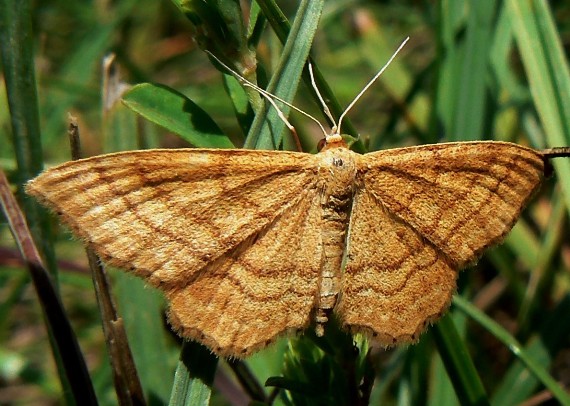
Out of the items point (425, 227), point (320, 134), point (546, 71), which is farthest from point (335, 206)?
point (320, 134)

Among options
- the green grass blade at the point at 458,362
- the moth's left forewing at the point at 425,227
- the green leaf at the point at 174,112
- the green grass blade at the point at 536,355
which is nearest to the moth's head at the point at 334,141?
the moth's left forewing at the point at 425,227

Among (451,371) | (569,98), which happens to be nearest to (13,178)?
(451,371)

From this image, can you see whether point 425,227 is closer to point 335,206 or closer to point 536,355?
point 335,206

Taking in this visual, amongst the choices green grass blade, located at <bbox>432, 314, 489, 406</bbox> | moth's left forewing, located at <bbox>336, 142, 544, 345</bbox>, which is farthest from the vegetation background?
moth's left forewing, located at <bbox>336, 142, 544, 345</bbox>

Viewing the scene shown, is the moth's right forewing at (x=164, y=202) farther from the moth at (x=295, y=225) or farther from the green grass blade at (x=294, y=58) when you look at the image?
the green grass blade at (x=294, y=58)

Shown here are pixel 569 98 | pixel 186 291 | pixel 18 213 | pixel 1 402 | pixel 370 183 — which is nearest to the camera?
pixel 186 291

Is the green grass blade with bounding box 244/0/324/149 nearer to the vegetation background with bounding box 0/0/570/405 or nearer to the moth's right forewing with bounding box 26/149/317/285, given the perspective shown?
the vegetation background with bounding box 0/0/570/405

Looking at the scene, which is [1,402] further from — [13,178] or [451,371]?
[451,371]
